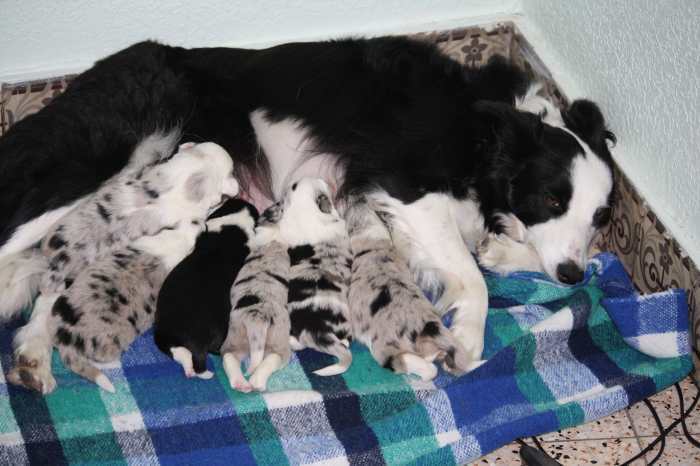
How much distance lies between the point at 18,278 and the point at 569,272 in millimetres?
1738

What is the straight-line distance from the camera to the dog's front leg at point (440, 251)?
8.01 ft

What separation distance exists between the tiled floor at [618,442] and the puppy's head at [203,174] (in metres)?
1.16

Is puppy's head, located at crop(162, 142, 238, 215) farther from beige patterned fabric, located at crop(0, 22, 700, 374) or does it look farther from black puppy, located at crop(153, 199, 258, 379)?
beige patterned fabric, located at crop(0, 22, 700, 374)

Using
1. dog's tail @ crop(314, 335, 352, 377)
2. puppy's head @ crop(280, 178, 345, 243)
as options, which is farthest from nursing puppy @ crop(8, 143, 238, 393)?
A: dog's tail @ crop(314, 335, 352, 377)

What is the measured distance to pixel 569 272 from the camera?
2467 millimetres

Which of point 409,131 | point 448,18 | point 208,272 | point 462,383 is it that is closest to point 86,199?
point 208,272

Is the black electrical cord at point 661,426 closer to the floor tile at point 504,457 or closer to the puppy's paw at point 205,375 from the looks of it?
the floor tile at point 504,457

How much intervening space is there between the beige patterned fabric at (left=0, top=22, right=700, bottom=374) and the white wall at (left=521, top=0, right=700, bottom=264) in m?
0.05

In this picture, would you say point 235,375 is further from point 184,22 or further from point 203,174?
point 184,22

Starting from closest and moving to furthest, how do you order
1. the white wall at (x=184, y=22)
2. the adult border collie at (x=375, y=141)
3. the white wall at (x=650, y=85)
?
the white wall at (x=650, y=85)
the adult border collie at (x=375, y=141)
the white wall at (x=184, y=22)

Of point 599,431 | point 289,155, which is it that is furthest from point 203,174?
point 599,431

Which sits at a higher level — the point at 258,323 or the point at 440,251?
the point at 258,323

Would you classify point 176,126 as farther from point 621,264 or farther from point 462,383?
point 621,264

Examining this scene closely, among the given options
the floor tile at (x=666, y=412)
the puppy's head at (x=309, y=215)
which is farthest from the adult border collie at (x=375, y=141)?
the floor tile at (x=666, y=412)
